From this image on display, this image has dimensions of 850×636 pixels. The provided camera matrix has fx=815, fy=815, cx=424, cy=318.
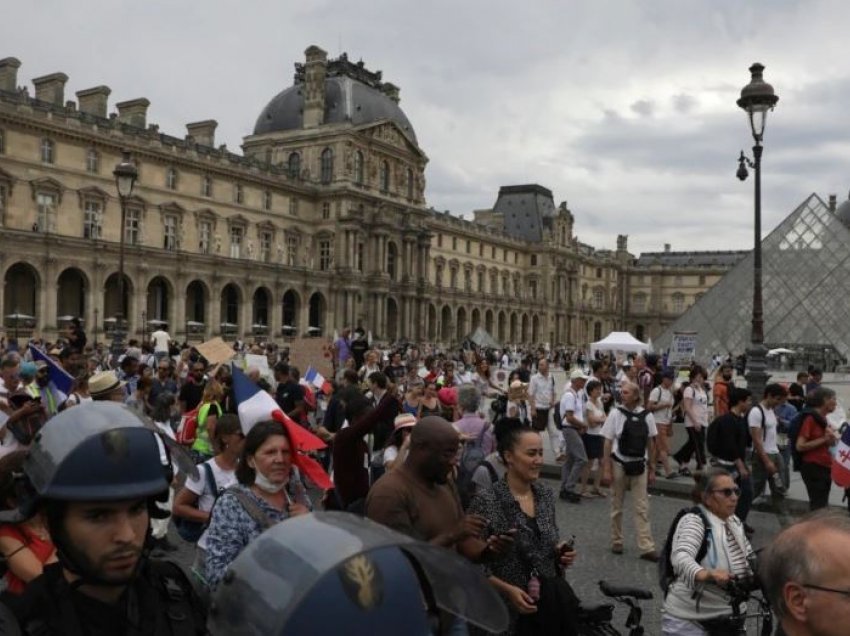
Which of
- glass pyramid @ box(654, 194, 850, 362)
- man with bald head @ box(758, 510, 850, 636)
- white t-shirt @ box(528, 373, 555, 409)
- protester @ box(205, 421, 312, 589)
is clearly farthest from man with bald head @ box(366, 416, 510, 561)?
glass pyramid @ box(654, 194, 850, 362)

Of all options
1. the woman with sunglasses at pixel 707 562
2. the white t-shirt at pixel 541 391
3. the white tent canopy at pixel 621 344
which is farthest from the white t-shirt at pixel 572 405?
the white tent canopy at pixel 621 344

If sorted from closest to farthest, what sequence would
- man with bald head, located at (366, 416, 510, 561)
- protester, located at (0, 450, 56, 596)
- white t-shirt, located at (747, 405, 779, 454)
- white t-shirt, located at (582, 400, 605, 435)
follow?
protester, located at (0, 450, 56, 596) → man with bald head, located at (366, 416, 510, 561) → white t-shirt, located at (747, 405, 779, 454) → white t-shirt, located at (582, 400, 605, 435)

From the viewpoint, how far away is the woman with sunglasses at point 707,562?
379 centimetres

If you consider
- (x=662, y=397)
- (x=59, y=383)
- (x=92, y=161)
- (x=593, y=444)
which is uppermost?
(x=92, y=161)

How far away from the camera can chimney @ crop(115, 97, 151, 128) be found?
148ft

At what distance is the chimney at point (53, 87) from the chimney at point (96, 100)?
1878mm

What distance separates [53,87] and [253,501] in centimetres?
4316

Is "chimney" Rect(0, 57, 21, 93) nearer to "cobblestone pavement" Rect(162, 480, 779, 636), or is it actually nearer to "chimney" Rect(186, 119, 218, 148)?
"chimney" Rect(186, 119, 218, 148)

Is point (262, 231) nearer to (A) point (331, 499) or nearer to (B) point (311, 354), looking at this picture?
(B) point (311, 354)

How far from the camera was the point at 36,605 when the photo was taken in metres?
1.75

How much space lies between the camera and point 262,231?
51.2 m

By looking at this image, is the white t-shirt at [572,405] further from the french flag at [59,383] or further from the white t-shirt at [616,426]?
the french flag at [59,383]

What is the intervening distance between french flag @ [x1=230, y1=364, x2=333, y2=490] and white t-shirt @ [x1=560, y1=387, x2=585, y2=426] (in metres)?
5.69

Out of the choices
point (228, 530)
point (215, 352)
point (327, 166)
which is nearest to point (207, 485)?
point (228, 530)
